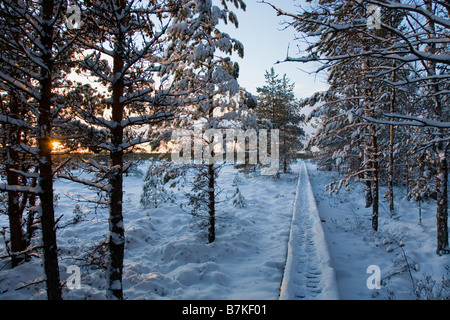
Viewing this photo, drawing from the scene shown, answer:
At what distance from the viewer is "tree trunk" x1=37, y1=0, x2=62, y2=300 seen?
3.92 m

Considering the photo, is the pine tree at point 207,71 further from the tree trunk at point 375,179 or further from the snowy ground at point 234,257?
the tree trunk at point 375,179

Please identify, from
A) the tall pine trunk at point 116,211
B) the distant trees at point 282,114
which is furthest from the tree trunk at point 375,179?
the distant trees at point 282,114

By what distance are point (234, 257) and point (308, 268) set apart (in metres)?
2.38

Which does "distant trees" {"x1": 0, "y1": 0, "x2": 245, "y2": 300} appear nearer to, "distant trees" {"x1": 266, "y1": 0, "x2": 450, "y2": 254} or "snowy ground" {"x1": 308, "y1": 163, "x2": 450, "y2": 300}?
"distant trees" {"x1": 266, "y1": 0, "x2": 450, "y2": 254}

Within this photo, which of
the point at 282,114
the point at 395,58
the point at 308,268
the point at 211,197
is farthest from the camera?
the point at 282,114

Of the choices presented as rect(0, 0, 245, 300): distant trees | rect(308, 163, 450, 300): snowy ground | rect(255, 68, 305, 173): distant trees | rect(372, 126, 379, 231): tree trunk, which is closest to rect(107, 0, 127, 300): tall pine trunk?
rect(0, 0, 245, 300): distant trees

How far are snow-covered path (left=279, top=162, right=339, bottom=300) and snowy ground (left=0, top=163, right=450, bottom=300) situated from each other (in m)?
0.34

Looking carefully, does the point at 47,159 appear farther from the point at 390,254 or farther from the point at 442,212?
the point at 442,212

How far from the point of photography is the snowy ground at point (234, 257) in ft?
17.5

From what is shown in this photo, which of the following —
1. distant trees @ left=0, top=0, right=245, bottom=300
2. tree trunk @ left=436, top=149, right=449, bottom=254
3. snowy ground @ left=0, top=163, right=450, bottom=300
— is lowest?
snowy ground @ left=0, top=163, right=450, bottom=300

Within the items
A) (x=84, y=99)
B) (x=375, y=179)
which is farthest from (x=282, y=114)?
(x=84, y=99)

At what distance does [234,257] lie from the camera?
7516 millimetres
